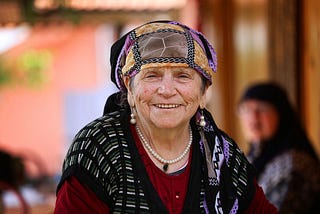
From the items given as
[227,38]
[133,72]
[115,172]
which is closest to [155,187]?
[115,172]

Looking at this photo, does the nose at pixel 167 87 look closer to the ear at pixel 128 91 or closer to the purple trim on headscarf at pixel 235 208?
the ear at pixel 128 91

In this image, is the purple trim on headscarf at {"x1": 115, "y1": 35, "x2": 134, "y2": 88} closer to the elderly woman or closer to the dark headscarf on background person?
the elderly woman

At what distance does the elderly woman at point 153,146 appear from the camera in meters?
2.37

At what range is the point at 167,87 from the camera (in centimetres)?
239

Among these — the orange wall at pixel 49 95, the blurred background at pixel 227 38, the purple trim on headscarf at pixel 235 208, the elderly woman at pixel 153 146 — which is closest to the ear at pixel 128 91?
the elderly woman at pixel 153 146

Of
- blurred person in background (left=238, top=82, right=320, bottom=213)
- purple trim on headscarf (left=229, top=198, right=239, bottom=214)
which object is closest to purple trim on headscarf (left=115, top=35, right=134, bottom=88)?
purple trim on headscarf (left=229, top=198, right=239, bottom=214)

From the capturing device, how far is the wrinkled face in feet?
14.8

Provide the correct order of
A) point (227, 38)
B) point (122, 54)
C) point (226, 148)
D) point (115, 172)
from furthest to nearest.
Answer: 1. point (227, 38)
2. point (226, 148)
3. point (122, 54)
4. point (115, 172)

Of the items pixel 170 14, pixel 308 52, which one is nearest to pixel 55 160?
pixel 170 14

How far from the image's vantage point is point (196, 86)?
96.9 inches

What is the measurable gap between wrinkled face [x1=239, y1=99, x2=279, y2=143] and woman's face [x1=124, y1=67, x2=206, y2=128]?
2113 millimetres

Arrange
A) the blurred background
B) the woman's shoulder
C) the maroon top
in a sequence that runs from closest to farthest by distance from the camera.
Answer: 1. the maroon top
2. the woman's shoulder
3. the blurred background

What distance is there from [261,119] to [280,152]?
0.26m

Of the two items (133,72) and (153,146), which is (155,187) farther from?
(133,72)
